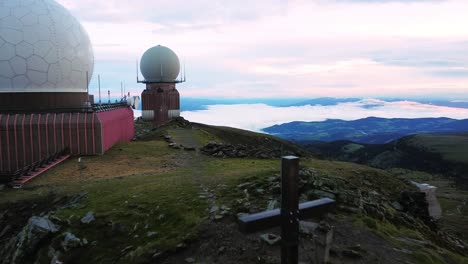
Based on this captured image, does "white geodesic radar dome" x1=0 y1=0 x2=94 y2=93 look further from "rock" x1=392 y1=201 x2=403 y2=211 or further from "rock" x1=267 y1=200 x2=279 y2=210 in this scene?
"rock" x1=392 y1=201 x2=403 y2=211

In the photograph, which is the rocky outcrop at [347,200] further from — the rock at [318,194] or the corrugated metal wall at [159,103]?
the corrugated metal wall at [159,103]

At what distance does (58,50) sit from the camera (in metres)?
25.7

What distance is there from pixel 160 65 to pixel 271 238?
1980 inches

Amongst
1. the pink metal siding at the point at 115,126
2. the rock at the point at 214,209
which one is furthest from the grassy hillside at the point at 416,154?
the rock at the point at 214,209

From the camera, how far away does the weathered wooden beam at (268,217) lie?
5.72 metres

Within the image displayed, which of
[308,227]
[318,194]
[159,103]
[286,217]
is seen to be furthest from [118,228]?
[159,103]

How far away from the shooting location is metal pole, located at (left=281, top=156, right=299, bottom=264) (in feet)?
19.3

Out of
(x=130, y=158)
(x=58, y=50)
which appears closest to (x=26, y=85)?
(x=58, y=50)

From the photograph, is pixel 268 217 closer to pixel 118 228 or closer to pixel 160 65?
pixel 118 228

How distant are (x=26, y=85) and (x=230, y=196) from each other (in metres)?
19.0

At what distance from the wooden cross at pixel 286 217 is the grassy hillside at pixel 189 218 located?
219 centimetres

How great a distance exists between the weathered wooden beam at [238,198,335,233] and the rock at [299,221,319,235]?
249 centimetres

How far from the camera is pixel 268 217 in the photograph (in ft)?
19.3

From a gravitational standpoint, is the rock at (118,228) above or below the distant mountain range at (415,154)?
above
